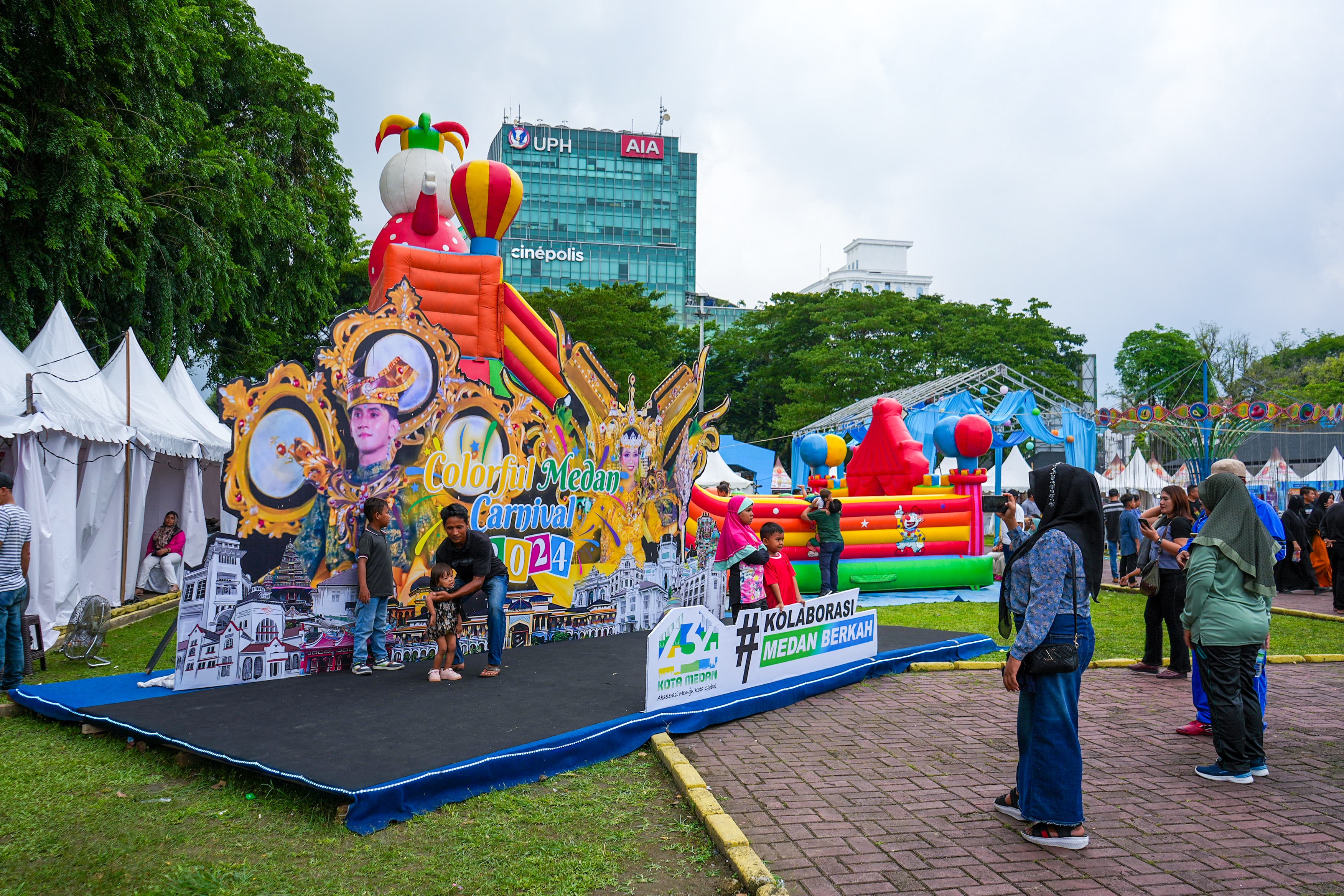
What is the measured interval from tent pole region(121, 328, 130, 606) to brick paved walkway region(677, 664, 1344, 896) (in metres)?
7.94

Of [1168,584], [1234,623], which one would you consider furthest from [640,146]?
[1234,623]

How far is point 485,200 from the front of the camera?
434 inches

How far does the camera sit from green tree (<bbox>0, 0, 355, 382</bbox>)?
10.9m

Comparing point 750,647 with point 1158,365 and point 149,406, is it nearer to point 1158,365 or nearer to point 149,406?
point 149,406

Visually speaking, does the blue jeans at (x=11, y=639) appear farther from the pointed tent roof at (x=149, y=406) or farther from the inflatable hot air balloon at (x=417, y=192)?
the inflatable hot air balloon at (x=417, y=192)

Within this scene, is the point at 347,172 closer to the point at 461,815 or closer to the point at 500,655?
the point at 500,655

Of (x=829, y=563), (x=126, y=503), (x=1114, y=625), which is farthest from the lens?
(x=829, y=563)

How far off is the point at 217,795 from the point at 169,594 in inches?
348

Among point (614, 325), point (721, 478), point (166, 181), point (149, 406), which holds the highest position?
point (614, 325)

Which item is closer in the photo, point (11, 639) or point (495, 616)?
point (11, 639)

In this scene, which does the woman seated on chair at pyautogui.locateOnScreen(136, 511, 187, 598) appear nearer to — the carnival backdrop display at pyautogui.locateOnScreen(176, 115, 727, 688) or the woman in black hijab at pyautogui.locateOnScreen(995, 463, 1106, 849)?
the carnival backdrop display at pyautogui.locateOnScreen(176, 115, 727, 688)

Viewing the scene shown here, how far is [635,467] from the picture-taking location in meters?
10.3

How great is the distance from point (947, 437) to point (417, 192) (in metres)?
10.5

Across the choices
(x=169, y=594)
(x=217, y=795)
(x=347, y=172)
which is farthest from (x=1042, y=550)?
(x=347, y=172)
